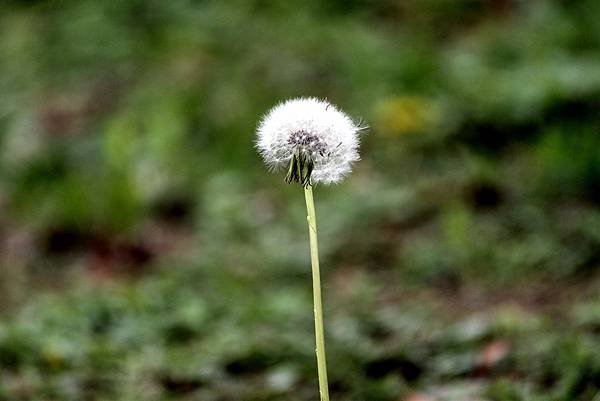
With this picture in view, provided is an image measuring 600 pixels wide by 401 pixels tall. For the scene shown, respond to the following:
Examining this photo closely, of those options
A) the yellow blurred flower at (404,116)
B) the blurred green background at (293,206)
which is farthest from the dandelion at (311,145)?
the yellow blurred flower at (404,116)

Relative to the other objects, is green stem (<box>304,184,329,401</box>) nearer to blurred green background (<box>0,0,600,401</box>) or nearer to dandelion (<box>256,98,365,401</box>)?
dandelion (<box>256,98,365,401</box>)

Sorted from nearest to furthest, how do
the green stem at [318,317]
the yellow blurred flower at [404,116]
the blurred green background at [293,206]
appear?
the green stem at [318,317], the blurred green background at [293,206], the yellow blurred flower at [404,116]

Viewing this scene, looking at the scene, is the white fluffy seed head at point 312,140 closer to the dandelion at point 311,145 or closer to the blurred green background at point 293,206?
the dandelion at point 311,145

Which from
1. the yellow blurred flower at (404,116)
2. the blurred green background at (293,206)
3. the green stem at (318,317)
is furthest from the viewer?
the yellow blurred flower at (404,116)

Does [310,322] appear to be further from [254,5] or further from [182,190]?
[254,5]

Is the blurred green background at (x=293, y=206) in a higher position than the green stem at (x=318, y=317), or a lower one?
higher

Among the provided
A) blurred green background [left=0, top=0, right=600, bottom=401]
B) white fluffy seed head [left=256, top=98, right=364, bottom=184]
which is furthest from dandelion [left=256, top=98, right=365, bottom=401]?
blurred green background [left=0, top=0, right=600, bottom=401]

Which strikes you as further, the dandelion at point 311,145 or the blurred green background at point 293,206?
the blurred green background at point 293,206
